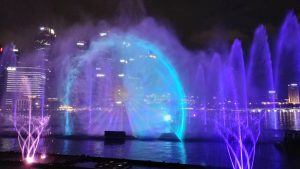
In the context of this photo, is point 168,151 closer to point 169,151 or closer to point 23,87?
point 169,151

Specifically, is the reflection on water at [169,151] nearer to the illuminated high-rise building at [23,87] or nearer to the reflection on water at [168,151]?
the reflection on water at [168,151]

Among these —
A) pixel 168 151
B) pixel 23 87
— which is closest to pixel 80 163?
pixel 168 151

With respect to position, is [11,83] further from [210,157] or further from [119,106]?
[210,157]

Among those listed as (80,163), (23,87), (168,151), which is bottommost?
(168,151)

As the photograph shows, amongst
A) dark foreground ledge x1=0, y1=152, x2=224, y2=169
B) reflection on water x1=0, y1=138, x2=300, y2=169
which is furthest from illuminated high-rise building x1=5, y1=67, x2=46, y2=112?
dark foreground ledge x1=0, y1=152, x2=224, y2=169

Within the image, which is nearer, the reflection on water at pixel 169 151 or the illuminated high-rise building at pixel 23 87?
the reflection on water at pixel 169 151

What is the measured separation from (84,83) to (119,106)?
94.5 feet

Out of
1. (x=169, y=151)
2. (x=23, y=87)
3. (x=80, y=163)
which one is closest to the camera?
(x=80, y=163)

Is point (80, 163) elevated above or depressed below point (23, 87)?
below

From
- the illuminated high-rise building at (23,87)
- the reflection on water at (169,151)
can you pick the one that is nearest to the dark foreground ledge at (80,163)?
the reflection on water at (169,151)

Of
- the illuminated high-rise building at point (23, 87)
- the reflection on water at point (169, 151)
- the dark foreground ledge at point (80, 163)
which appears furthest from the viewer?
the illuminated high-rise building at point (23, 87)

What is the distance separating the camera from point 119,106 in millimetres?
167750

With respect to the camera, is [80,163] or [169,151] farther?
[169,151]

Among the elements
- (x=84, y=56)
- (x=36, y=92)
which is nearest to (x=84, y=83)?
(x=84, y=56)
